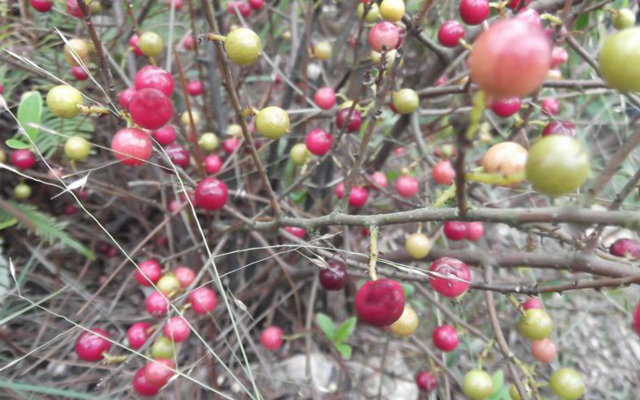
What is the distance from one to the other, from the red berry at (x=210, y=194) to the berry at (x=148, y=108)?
322mm

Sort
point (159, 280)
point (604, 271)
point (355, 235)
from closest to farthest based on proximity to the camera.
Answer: point (604, 271)
point (159, 280)
point (355, 235)

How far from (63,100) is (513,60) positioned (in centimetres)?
98

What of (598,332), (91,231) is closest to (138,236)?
(91,231)

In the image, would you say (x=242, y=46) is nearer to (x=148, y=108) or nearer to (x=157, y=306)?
(x=148, y=108)

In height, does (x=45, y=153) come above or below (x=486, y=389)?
above

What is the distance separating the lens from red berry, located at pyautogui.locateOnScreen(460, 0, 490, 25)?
1.32 m

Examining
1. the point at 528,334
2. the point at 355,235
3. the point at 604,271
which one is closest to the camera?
the point at 604,271

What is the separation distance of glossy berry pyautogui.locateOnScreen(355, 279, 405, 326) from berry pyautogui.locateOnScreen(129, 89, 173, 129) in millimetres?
569

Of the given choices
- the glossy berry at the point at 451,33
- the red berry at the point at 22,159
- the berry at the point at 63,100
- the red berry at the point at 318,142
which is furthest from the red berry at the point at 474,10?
the red berry at the point at 22,159

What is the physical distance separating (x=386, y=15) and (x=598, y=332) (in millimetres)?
2146

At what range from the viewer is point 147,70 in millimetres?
1129

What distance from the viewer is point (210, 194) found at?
1.31m

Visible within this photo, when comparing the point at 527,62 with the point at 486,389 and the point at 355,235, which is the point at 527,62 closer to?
the point at 486,389

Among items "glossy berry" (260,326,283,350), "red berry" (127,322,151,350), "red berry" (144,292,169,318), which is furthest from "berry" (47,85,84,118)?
"glossy berry" (260,326,283,350)
